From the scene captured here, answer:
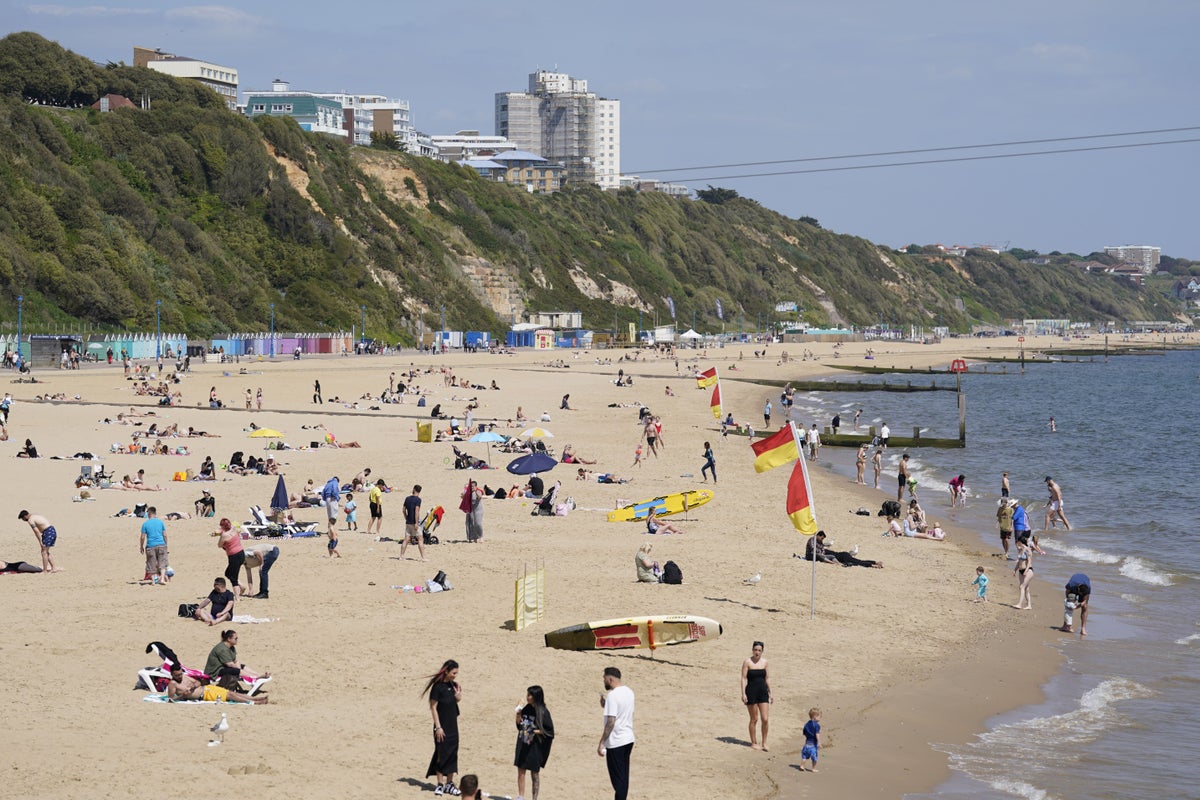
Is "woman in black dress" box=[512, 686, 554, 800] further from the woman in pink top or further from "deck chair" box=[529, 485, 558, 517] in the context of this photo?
"deck chair" box=[529, 485, 558, 517]

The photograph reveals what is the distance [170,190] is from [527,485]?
7272cm

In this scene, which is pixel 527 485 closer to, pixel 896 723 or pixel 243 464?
pixel 243 464

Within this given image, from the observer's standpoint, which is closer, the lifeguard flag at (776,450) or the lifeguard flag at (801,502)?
the lifeguard flag at (801,502)

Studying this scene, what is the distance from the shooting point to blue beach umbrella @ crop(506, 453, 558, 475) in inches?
1087

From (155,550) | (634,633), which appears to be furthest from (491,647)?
(155,550)

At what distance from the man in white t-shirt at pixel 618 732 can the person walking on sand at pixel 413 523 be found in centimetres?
999

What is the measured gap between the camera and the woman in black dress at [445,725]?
10188mm

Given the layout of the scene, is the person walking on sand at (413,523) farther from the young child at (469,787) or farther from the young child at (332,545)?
the young child at (469,787)

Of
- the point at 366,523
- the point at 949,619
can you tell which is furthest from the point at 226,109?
the point at 949,619

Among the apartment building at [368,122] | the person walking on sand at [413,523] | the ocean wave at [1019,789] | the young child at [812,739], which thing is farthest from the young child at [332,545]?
the apartment building at [368,122]

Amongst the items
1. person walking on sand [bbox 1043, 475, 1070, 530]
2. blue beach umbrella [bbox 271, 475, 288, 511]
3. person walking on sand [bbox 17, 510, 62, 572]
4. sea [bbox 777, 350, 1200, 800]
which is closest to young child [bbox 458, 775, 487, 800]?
sea [bbox 777, 350, 1200, 800]

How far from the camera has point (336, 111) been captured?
169875 millimetres

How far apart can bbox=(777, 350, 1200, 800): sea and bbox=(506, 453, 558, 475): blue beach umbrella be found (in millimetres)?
6109

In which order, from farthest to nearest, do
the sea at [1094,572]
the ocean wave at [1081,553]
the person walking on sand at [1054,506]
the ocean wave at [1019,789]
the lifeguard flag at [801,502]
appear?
1. the person walking on sand at [1054,506]
2. the ocean wave at [1081,553]
3. the lifeguard flag at [801,502]
4. the sea at [1094,572]
5. the ocean wave at [1019,789]
